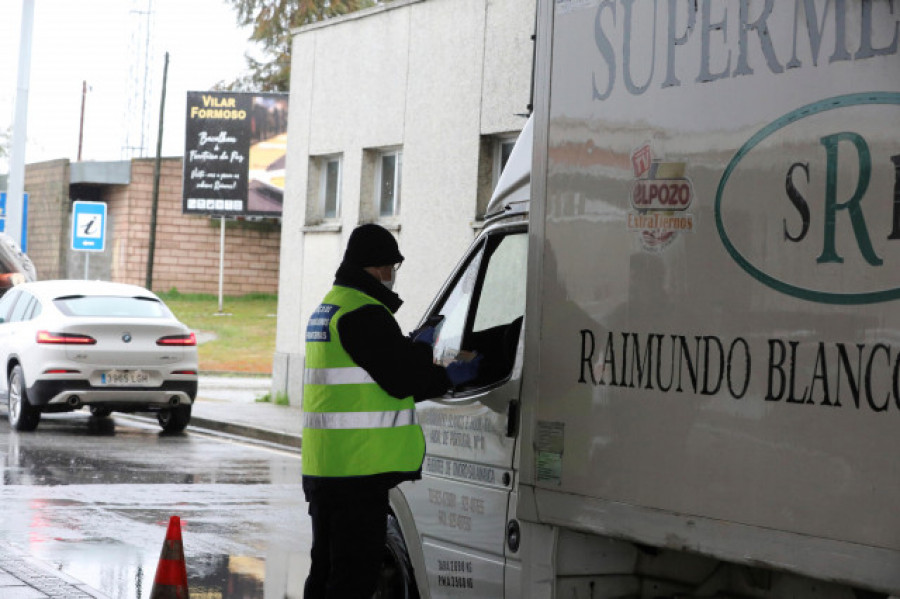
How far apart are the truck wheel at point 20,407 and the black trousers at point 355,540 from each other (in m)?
12.1

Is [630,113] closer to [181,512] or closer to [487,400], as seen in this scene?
[487,400]

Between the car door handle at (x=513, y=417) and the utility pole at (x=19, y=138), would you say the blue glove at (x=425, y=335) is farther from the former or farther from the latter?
the utility pole at (x=19, y=138)

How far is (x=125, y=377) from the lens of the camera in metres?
16.6

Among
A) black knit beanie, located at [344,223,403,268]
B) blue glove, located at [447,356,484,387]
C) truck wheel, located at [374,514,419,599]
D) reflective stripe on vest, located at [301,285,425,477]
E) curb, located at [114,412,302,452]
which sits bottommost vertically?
curb, located at [114,412,302,452]

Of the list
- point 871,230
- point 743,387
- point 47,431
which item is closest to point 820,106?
point 871,230

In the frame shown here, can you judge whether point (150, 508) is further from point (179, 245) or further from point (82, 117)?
point (82, 117)

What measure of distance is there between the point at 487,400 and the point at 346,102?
1605 centimetres

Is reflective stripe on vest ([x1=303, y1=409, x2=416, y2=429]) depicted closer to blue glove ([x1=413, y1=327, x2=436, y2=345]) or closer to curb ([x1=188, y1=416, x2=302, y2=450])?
blue glove ([x1=413, y1=327, x2=436, y2=345])

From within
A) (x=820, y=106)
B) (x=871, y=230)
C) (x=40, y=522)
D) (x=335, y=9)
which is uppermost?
(x=335, y=9)

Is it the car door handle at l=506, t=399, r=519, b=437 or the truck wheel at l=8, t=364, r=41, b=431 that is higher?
the car door handle at l=506, t=399, r=519, b=437

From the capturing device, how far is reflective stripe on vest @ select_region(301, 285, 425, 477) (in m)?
5.32

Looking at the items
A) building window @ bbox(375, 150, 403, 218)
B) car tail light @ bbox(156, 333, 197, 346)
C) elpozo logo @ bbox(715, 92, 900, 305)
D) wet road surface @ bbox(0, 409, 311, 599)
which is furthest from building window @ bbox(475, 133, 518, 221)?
elpozo logo @ bbox(715, 92, 900, 305)

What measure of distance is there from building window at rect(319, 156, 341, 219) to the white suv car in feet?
16.1

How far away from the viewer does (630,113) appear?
14.7 feet
